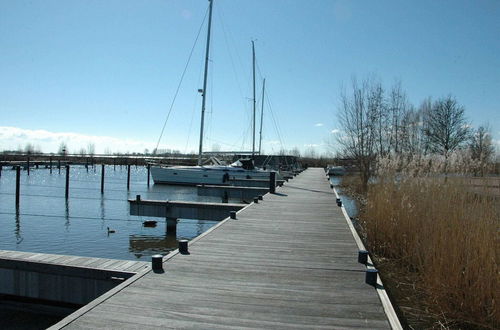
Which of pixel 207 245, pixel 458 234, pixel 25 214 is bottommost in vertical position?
pixel 25 214

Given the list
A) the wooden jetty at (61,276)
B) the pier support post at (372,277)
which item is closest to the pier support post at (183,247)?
the wooden jetty at (61,276)

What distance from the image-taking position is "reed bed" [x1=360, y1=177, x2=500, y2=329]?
4373mm

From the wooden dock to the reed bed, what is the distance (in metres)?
0.98

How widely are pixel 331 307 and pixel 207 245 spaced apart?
2796mm

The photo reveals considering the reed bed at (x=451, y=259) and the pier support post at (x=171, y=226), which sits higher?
the reed bed at (x=451, y=259)

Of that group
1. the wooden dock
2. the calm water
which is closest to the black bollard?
the wooden dock

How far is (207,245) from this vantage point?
241 inches

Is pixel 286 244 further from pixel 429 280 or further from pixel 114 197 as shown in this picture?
pixel 114 197

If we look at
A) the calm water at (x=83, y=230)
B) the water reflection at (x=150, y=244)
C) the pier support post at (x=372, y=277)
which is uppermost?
the pier support post at (x=372, y=277)

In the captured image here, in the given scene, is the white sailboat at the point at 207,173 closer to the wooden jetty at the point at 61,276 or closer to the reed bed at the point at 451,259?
the wooden jetty at the point at 61,276

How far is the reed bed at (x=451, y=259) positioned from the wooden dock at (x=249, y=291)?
98 cm

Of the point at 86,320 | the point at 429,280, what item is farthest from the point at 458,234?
the point at 86,320

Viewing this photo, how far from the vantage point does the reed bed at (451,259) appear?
4.37 metres

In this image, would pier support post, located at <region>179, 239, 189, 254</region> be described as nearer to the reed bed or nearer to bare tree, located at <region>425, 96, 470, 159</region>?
the reed bed
